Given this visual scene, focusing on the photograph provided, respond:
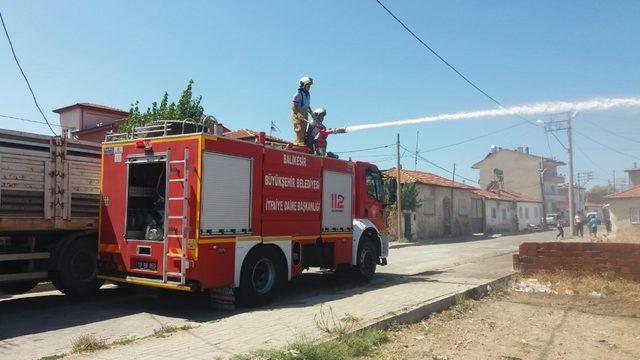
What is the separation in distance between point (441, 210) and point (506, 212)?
1750 centimetres

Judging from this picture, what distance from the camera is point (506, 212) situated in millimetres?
54469

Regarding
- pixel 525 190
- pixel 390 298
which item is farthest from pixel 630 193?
pixel 390 298

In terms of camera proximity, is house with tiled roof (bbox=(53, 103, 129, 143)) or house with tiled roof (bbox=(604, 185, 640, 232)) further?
house with tiled roof (bbox=(604, 185, 640, 232))

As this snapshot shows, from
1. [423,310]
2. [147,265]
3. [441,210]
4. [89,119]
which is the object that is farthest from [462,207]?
[147,265]

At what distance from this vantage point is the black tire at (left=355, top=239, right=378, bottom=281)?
12195 millimetres

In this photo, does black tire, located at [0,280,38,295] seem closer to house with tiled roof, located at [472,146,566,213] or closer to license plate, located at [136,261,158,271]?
license plate, located at [136,261,158,271]

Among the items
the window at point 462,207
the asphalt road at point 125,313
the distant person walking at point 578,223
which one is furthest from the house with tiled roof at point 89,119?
the distant person walking at point 578,223

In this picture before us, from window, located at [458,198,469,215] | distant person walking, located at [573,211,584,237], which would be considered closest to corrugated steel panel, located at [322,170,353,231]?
distant person walking, located at [573,211,584,237]

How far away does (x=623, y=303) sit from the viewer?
31.5 feet

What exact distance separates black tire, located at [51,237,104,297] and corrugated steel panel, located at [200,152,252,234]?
279 centimetres

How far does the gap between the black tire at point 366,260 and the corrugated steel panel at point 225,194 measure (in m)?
3.97

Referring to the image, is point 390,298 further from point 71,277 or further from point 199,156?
point 71,277

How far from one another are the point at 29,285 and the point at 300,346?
A: 636 centimetres

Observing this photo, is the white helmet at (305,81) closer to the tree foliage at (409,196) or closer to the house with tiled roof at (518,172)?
the tree foliage at (409,196)
